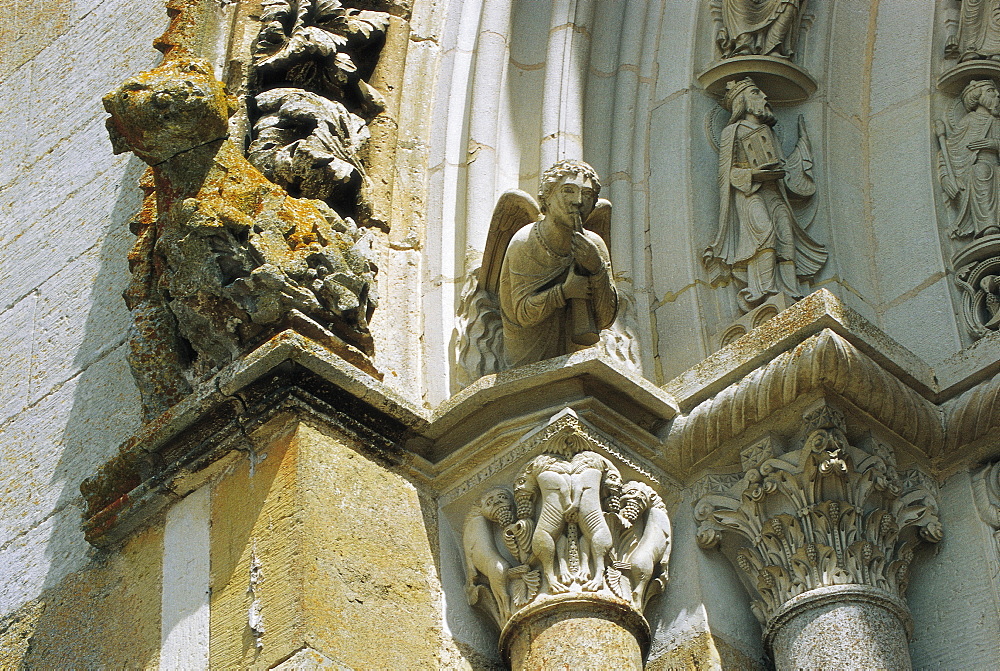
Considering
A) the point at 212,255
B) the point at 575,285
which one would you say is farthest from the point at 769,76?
the point at 212,255

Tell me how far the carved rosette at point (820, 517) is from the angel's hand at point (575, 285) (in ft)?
2.02

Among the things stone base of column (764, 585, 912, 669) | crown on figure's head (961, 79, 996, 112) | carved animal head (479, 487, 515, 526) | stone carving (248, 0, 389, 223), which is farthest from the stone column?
stone carving (248, 0, 389, 223)

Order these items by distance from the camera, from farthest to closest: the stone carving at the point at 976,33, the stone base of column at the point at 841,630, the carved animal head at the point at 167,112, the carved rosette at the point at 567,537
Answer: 1. the stone carving at the point at 976,33
2. the carved animal head at the point at 167,112
3. the carved rosette at the point at 567,537
4. the stone base of column at the point at 841,630

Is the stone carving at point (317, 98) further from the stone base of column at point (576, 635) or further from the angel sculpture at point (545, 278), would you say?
the stone base of column at point (576, 635)

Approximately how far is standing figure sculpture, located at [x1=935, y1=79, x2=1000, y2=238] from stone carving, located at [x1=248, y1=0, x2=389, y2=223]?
176 cm

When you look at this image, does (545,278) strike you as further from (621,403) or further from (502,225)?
(621,403)

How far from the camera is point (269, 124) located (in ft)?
16.9

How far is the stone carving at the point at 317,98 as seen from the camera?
16.4 feet

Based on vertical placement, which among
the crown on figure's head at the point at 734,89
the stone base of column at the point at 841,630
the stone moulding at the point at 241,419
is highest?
the crown on figure's head at the point at 734,89

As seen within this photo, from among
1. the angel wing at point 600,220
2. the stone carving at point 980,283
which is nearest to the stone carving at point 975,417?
the stone carving at point 980,283

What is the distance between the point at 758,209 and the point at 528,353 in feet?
3.14

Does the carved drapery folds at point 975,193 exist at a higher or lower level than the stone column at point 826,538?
higher

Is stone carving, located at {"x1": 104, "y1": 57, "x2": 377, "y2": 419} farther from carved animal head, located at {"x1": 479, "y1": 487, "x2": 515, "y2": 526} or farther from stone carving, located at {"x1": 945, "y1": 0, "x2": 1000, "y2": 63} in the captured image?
stone carving, located at {"x1": 945, "y1": 0, "x2": 1000, "y2": 63}

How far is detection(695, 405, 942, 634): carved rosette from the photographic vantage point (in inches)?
168
